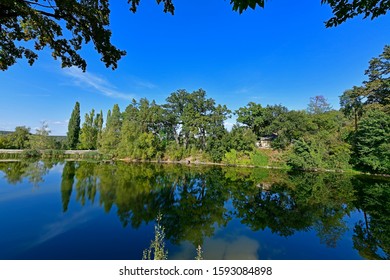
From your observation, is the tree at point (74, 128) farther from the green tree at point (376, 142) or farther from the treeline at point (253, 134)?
the green tree at point (376, 142)

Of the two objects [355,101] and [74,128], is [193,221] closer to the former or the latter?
[355,101]

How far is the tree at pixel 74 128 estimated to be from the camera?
120 feet

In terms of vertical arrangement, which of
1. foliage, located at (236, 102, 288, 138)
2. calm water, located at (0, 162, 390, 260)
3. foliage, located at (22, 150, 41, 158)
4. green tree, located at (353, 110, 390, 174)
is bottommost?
calm water, located at (0, 162, 390, 260)

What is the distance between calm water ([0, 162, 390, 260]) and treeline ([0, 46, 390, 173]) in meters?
8.42

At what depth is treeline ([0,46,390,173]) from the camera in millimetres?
19859

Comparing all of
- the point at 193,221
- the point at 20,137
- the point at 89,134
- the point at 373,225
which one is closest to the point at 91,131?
the point at 89,134

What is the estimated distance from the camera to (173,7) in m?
2.96

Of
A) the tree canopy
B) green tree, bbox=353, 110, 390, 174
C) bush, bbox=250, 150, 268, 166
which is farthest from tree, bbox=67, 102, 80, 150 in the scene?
green tree, bbox=353, 110, 390, 174

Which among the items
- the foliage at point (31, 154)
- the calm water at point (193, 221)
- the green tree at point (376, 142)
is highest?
the green tree at point (376, 142)

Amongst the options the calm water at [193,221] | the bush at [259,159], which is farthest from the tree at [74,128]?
the bush at [259,159]

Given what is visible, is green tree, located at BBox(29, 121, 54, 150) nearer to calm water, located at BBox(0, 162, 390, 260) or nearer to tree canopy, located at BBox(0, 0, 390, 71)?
calm water, located at BBox(0, 162, 390, 260)

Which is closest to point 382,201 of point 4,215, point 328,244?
point 328,244

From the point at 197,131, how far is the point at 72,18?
2685cm

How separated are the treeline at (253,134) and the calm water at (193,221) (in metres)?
8.42
